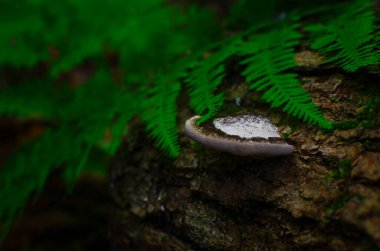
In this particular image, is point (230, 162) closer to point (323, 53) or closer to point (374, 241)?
point (374, 241)

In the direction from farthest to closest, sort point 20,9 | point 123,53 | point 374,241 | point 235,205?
point 20,9 → point 123,53 → point 235,205 → point 374,241

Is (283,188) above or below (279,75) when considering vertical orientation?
below

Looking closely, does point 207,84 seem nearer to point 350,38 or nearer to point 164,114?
point 164,114

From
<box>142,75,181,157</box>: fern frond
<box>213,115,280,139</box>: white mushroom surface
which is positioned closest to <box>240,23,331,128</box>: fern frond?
<box>213,115,280,139</box>: white mushroom surface

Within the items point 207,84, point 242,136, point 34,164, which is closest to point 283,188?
point 242,136

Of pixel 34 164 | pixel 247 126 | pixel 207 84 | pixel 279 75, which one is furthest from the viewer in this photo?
pixel 34 164

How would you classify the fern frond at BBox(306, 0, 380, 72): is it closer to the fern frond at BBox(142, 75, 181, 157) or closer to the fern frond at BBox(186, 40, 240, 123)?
the fern frond at BBox(186, 40, 240, 123)

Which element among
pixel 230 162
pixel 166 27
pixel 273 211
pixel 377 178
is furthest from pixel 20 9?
pixel 377 178
